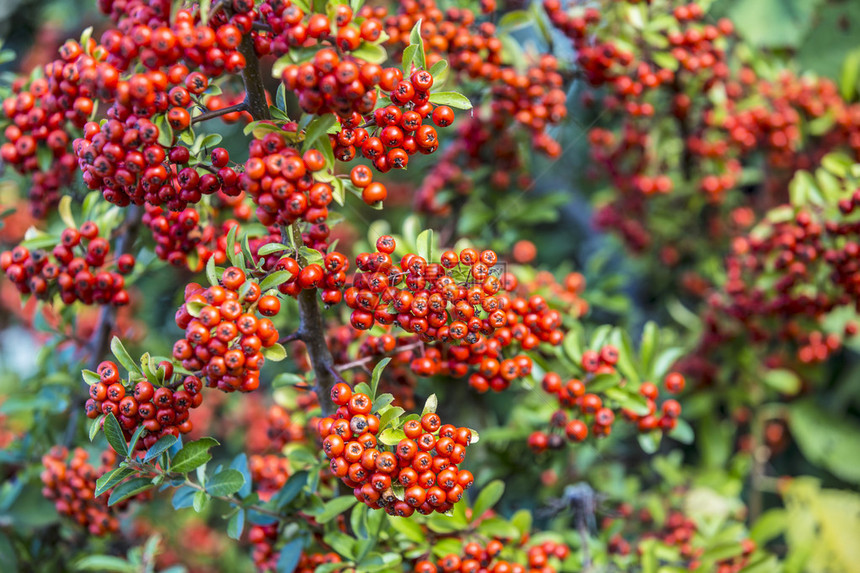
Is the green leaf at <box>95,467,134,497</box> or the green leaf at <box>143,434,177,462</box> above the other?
the green leaf at <box>143,434,177,462</box>

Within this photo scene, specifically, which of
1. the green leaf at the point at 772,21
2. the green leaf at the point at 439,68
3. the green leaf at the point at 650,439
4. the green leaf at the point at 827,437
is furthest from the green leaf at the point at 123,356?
the green leaf at the point at 827,437

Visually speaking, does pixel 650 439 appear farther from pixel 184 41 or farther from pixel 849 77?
pixel 849 77

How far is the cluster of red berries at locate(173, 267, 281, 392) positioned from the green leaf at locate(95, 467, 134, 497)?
324mm

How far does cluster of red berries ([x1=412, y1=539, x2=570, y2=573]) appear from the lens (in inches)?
65.6

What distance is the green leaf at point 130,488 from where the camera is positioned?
1465 millimetres

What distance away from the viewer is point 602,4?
8.45ft

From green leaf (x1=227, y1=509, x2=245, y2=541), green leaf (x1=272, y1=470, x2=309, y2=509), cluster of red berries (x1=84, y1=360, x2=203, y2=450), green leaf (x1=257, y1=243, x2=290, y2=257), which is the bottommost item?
green leaf (x1=272, y1=470, x2=309, y2=509)

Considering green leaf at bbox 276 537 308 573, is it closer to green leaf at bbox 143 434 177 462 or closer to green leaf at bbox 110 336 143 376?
green leaf at bbox 143 434 177 462

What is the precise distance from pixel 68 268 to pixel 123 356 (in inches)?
22.6

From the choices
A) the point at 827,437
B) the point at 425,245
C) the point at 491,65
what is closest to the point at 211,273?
Answer: the point at 425,245

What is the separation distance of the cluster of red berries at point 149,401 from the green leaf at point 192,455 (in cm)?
5

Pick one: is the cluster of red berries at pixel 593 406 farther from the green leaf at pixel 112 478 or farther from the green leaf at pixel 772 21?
the green leaf at pixel 772 21

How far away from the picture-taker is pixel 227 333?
130cm

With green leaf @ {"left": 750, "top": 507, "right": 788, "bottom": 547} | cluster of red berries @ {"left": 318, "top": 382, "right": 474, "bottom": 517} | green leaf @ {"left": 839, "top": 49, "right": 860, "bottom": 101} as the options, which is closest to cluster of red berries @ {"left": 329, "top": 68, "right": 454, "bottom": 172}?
cluster of red berries @ {"left": 318, "top": 382, "right": 474, "bottom": 517}
